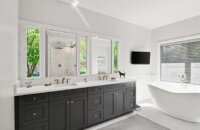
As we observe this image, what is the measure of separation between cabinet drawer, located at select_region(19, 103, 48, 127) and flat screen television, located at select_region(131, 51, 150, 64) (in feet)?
10.3

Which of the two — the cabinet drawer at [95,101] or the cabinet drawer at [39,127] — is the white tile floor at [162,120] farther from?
the cabinet drawer at [39,127]

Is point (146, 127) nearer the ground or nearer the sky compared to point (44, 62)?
nearer the ground

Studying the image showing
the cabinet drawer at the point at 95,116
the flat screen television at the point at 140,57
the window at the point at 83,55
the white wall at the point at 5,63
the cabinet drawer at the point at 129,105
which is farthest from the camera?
the flat screen television at the point at 140,57

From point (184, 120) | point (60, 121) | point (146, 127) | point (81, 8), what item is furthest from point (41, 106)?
point (184, 120)

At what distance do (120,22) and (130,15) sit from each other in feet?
1.40

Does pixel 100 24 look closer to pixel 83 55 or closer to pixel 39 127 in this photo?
pixel 83 55

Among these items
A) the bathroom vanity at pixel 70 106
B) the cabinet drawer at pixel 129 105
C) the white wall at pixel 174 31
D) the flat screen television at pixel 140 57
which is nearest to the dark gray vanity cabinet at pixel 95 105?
the bathroom vanity at pixel 70 106

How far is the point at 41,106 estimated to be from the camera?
1.94 m

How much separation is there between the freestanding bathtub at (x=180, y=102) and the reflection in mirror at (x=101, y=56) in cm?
147

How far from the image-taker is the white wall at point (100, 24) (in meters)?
Answer: 2.45

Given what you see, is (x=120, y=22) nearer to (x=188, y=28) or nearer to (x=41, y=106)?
(x=188, y=28)

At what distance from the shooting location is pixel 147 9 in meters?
3.13

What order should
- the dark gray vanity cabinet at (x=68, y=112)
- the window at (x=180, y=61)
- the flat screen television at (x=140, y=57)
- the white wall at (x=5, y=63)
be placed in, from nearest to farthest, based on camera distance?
1. the white wall at (x=5, y=63)
2. the dark gray vanity cabinet at (x=68, y=112)
3. the window at (x=180, y=61)
4. the flat screen television at (x=140, y=57)

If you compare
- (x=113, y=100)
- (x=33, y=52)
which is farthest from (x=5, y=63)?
(x=113, y=100)
